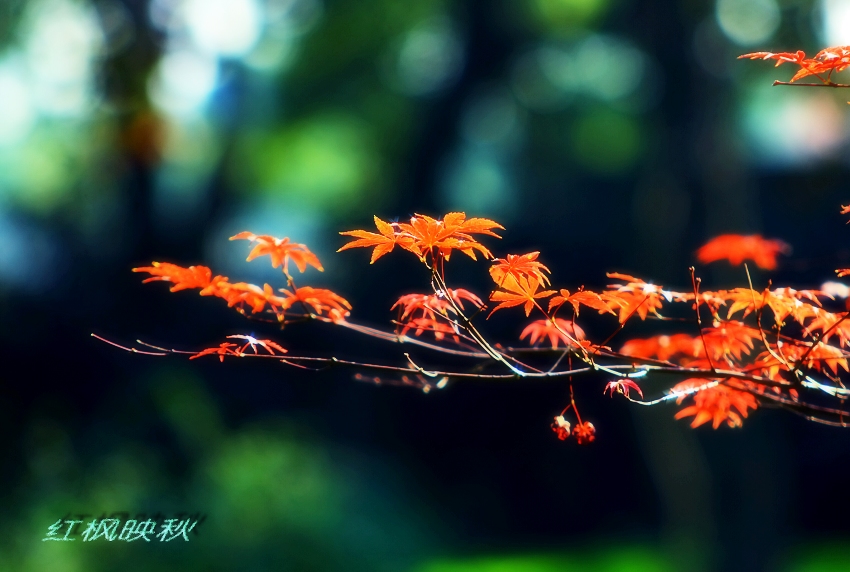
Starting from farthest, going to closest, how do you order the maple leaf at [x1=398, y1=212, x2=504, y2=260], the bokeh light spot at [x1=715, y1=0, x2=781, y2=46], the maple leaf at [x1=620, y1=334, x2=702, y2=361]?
the bokeh light spot at [x1=715, y1=0, x2=781, y2=46], the maple leaf at [x1=620, y1=334, x2=702, y2=361], the maple leaf at [x1=398, y1=212, x2=504, y2=260]

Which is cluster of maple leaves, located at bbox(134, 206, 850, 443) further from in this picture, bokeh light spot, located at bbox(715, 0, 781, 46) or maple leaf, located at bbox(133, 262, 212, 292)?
bokeh light spot, located at bbox(715, 0, 781, 46)

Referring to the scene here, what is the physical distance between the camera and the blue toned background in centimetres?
525

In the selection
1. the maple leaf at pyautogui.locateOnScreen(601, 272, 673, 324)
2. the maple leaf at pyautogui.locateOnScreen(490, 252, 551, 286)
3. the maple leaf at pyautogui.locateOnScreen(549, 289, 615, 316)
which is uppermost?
the maple leaf at pyautogui.locateOnScreen(490, 252, 551, 286)

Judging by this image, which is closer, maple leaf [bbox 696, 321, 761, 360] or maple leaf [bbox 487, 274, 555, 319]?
maple leaf [bbox 487, 274, 555, 319]

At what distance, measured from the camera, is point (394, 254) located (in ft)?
23.4

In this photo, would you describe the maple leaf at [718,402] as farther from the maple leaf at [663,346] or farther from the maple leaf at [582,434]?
the maple leaf at [582,434]

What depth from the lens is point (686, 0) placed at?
5852 millimetres

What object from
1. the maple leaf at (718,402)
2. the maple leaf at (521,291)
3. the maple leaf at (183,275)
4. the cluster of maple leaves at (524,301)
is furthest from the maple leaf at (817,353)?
the maple leaf at (183,275)

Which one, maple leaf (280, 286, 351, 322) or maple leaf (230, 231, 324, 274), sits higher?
maple leaf (230, 231, 324, 274)

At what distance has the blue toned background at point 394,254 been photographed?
5.25m

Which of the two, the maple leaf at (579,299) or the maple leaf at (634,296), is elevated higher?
the maple leaf at (579,299)

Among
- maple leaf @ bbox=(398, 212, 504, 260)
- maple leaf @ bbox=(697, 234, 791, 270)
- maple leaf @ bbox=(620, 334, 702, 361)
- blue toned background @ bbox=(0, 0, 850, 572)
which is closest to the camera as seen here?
maple leaf @ bbox=(398, 212, 504, 260)

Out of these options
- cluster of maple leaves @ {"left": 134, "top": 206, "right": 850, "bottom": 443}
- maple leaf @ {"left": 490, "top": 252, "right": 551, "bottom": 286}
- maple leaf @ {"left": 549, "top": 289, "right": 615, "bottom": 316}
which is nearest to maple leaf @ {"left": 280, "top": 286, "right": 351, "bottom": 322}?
cluster of maple leaves @ {"left": 134, "top": 206, "right": 850, "bottom": 443}

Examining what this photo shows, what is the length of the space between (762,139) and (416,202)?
3681 millimetres
